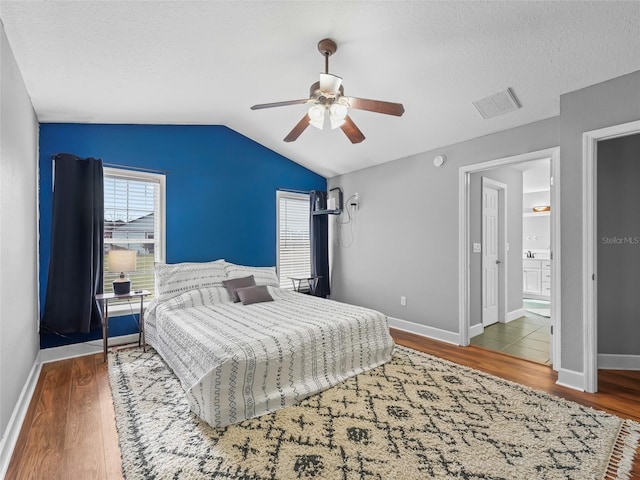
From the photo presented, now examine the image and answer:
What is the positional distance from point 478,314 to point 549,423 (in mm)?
2214

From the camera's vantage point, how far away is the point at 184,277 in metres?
3.56

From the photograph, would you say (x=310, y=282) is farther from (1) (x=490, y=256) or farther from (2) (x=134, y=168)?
(2) (x=134, y=168)

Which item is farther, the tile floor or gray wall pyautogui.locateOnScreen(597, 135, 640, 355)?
the tile floor

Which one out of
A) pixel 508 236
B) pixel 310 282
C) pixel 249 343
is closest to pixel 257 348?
pixel 249 343

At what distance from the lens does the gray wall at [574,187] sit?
2.47 metres

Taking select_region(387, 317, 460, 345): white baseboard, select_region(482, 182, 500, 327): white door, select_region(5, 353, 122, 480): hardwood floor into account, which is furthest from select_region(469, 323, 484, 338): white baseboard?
select_region(5, 353, 122, 480): hardwood floor

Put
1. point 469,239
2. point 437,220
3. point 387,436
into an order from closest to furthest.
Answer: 1. point 387,436
2. point 469,239
3. point 437,220

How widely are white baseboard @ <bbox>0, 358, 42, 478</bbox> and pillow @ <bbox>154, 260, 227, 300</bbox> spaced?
117cm

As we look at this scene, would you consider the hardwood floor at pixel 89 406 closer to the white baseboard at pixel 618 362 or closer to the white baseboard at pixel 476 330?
the white baseboard at pixel 618 362

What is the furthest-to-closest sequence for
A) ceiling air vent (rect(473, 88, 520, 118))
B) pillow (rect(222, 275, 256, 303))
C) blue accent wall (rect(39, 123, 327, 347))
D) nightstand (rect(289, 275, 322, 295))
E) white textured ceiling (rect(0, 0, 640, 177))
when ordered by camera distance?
nightstand (rect(289, 275, 322, 295)), pillow (rect(222, 275, 256, 303)), blue accent wall (rect(39, 123, 327, 347)), ceiling air vent (rect(473, 88, 520, 118)), white textured ceiling (rect(0, 0, 640, 177))

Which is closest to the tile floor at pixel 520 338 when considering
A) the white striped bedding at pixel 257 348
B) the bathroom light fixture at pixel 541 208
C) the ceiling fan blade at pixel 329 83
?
the white striped bedding at pixel 257 348

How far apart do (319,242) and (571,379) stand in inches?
139

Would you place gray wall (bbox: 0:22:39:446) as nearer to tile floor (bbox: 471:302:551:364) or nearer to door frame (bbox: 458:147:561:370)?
door frame (bbox: 458:147:561:370)

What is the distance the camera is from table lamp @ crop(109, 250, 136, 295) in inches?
124
